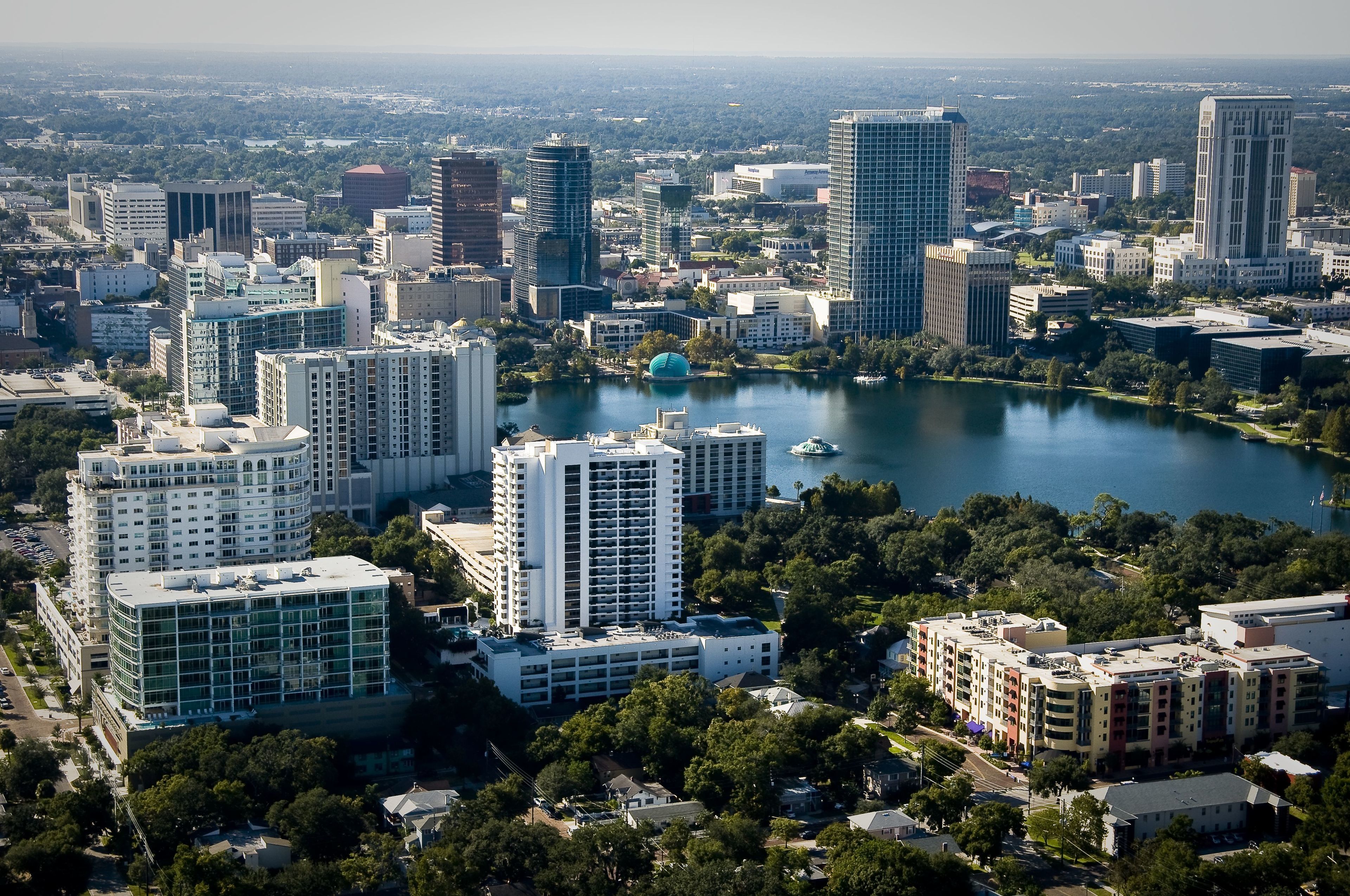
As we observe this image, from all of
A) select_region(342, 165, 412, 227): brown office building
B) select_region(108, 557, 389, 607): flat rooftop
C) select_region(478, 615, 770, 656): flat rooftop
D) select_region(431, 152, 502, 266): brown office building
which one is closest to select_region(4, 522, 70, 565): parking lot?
select_region(108, 557, 389, 607): flat rooftop

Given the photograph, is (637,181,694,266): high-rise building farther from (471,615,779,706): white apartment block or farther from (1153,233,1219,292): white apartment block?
(471,615,779,706): white apartment block

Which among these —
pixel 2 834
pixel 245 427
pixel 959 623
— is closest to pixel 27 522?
pixel 245 427

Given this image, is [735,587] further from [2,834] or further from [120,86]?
[120,86]

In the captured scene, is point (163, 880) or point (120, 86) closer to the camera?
point (163, 880)

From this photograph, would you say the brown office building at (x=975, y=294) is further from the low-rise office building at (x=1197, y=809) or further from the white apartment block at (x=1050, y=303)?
the low-rise office building at (x=1197, y=809)

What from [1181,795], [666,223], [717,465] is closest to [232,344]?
[717,465]

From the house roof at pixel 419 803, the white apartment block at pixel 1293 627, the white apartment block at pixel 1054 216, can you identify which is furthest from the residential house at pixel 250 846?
the white apartment block at pixel 1054 216

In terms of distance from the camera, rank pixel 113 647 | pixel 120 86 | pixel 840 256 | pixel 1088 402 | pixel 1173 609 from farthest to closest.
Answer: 1. pixel 120 86
2. pixel 840 256
3. pixel 1088 402
4. pixel 1173 609
5. pixel 113 647
